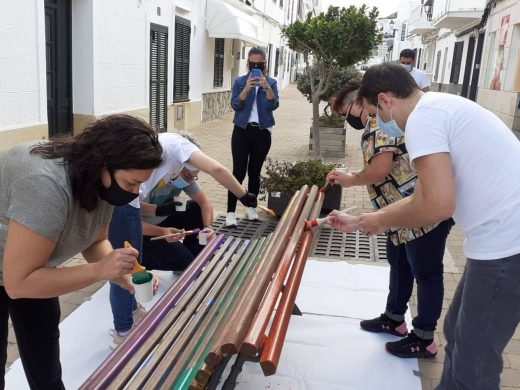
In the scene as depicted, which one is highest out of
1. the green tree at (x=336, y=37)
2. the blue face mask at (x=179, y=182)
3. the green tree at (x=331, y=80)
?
the green tree at (x=336, y=37)

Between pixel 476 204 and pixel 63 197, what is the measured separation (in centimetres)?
147

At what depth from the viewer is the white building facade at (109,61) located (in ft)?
19.5

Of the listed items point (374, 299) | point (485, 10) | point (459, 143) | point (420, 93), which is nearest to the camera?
point (459, 143)

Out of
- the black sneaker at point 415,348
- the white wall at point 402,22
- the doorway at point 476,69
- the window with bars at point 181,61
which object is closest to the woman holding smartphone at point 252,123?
the black sneaker at point 415,348

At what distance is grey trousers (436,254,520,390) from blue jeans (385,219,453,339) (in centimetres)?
72

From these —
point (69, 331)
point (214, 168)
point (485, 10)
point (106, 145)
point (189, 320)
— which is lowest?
point (69, 331)

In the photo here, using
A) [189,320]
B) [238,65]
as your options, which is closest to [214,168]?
[189,320]

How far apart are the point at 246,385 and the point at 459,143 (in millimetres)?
1675

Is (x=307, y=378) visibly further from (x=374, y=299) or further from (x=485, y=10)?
(x=485, y=10)

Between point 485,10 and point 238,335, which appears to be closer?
point 238,335

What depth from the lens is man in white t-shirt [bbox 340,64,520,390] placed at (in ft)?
6.17

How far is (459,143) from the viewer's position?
189cm

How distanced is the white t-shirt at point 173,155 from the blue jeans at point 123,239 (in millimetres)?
248

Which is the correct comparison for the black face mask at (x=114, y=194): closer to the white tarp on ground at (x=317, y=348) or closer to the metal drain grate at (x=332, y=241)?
the white tarp on ground at (x=317, y=348)
